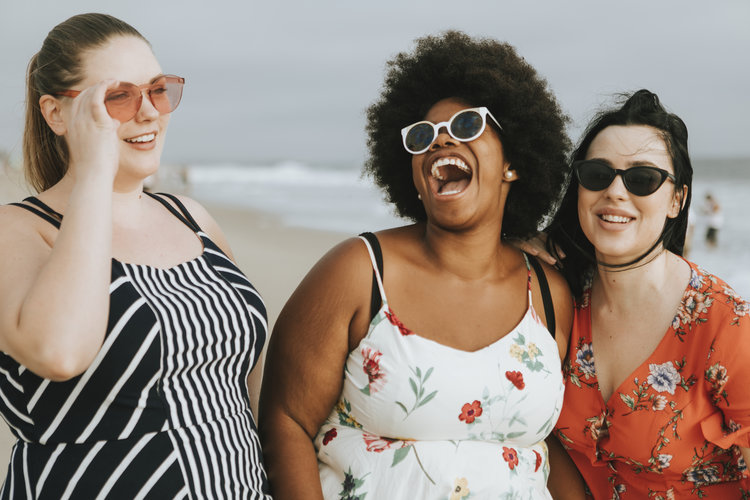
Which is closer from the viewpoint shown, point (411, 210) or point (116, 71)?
point (116, 71)

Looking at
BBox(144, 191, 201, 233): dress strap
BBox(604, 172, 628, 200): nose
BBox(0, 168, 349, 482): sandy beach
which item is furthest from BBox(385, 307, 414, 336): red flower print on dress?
BBox(0, 168, 349, 482): sandy beach

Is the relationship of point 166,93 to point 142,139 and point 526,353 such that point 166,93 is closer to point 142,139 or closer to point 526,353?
point 142,139

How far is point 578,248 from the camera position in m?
3.18

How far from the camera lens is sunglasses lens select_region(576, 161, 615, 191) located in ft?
9.71

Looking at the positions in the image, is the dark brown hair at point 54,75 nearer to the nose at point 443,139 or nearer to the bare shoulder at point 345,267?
the bare shoulder at point 345,267

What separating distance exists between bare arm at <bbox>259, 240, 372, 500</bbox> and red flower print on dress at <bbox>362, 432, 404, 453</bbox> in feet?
0.64

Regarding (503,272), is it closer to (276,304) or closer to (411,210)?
(411,210)

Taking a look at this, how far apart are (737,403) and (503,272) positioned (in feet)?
3.39

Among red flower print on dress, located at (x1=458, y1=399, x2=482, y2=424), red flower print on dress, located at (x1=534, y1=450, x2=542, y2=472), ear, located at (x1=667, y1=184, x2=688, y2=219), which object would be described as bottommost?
red flower print on dress, located at (x1=534, y1=450, x2=542, y2=472)

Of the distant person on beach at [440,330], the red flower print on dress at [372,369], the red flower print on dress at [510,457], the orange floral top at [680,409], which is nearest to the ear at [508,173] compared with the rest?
the distant person on beach at [440,330]

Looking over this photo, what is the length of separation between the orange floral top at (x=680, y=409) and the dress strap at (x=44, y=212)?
84.1 inches

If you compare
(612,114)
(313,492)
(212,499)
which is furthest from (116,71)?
(612,114)

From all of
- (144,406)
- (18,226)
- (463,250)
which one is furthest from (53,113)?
(463,250)

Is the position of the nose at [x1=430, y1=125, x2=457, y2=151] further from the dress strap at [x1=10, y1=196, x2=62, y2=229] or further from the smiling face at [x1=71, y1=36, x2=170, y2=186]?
the dress strap at [x1=10, y1=196, x2=62, y2=229]
